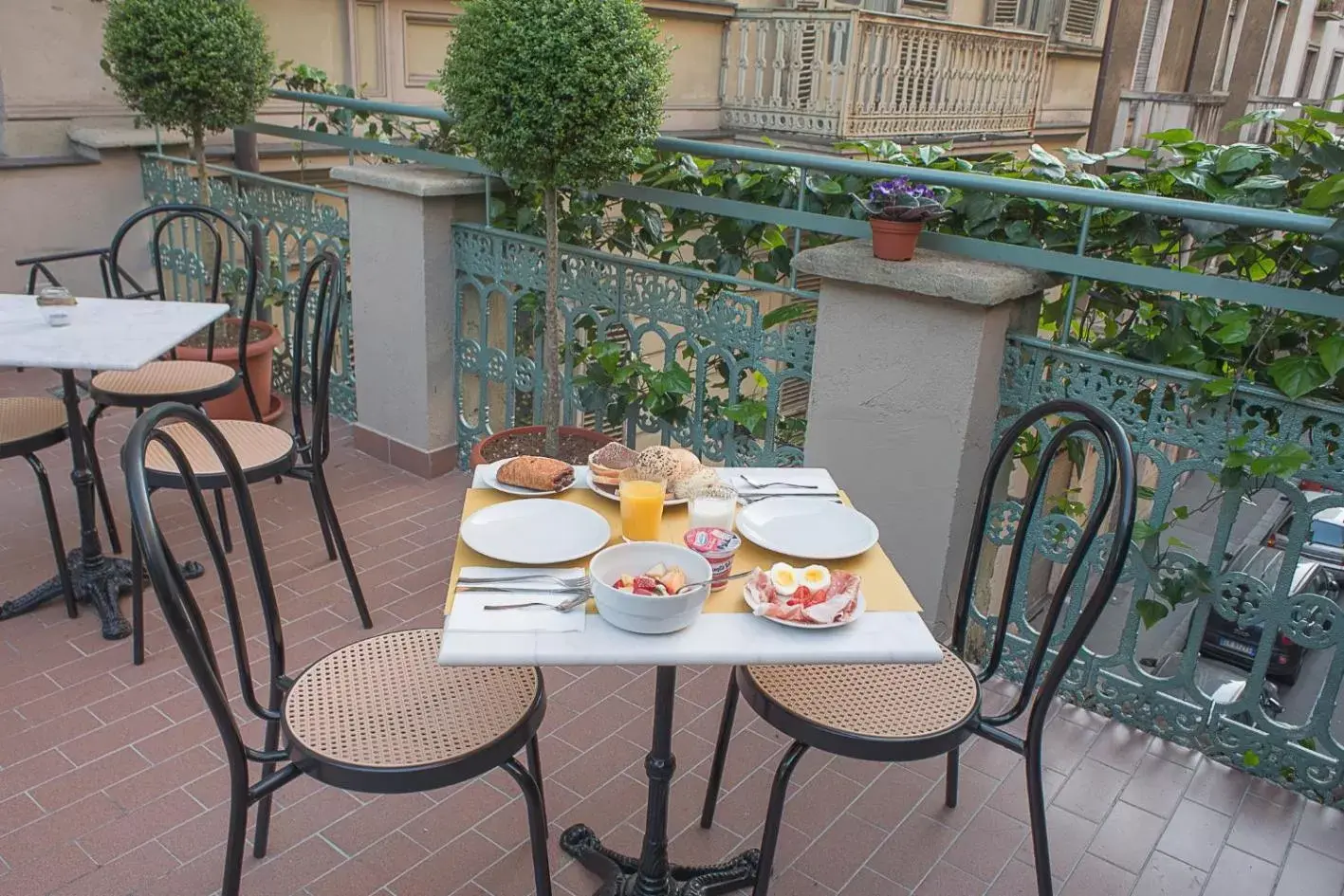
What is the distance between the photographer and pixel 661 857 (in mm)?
2180

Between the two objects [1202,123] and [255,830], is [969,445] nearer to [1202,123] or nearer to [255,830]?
[255,830]

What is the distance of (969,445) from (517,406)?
2181 mm

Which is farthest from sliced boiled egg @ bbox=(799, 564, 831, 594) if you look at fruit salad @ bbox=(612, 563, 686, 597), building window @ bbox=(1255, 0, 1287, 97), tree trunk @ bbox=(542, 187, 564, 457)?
building window @ bbox=(1255, 0, 1287, 97)

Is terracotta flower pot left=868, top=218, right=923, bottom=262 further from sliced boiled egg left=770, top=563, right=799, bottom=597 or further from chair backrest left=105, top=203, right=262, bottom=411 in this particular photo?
chair backrest left=105, top=203, right=262, bottom=411

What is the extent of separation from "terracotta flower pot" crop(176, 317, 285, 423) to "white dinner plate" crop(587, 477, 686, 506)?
113 inches

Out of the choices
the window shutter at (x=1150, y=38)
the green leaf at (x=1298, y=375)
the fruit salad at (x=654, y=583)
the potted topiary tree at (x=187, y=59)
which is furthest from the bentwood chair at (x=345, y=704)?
the window shutter at (x=1150, y=38)

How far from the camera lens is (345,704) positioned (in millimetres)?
2014

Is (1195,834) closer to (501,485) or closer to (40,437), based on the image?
(501,485)

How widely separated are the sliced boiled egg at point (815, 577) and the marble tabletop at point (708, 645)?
9cm

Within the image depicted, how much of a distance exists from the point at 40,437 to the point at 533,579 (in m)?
2.15

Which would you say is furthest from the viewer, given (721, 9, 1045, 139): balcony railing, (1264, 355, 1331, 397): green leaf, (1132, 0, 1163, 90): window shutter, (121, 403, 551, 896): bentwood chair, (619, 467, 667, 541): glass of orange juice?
(1132, 0, 1163, 90): window shutter

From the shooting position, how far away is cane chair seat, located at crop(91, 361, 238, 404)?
341 cm

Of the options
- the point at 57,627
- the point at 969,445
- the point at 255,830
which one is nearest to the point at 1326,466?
the point at 969,445

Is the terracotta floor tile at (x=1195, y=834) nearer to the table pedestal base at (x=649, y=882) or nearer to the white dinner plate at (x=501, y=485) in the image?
the table pedestal base at (x=649, y=882)
